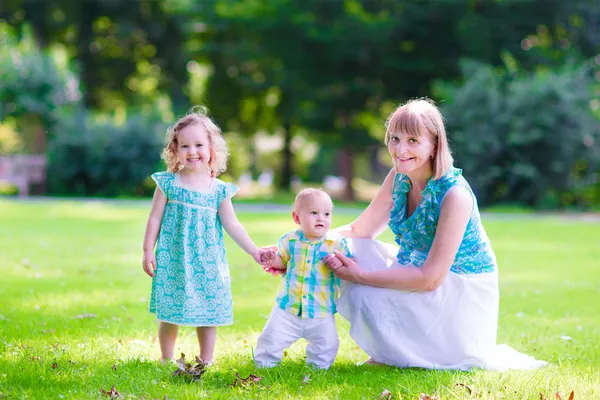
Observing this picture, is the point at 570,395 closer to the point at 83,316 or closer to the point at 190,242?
the point at 190,242

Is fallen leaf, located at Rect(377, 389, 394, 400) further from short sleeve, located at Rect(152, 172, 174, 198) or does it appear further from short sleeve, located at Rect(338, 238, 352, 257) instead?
short sleeve, located at Rect(152, 172, 174, 198)

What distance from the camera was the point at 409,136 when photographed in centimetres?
414

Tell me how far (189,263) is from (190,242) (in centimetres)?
12

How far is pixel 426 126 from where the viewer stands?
412cm

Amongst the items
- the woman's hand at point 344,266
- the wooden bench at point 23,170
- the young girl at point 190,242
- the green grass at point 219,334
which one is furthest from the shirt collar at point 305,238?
the wooden bench at point 23,170

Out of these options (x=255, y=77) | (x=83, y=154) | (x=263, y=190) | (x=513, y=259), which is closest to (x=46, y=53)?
(x=83, y=154)

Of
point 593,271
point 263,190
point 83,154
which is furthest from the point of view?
point 263,190

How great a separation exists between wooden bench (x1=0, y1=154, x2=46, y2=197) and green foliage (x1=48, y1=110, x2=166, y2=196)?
30 cm

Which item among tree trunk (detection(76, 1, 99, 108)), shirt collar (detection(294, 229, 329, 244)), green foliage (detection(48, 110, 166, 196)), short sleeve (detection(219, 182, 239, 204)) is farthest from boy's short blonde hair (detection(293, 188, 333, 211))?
tree trunk (detection(76, 1, 99, 108))

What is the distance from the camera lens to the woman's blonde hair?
412cm

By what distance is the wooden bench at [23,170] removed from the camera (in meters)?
21.1

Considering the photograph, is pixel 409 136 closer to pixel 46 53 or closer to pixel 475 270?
pixel 475 270

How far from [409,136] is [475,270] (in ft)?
2.85

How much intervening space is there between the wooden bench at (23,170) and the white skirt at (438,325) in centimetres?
1864
